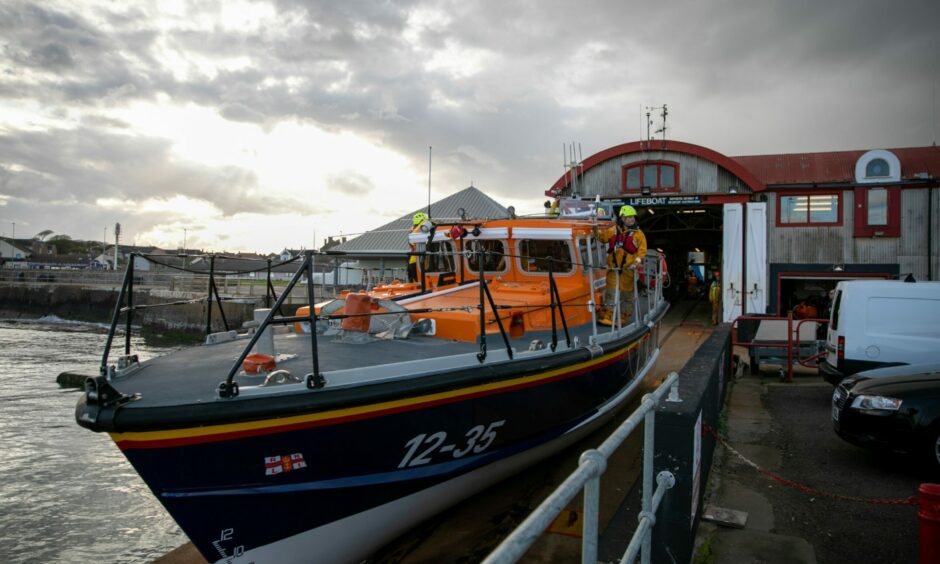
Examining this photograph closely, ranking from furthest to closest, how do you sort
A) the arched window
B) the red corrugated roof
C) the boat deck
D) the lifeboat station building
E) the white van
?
the red corrugated roof < the arched window < the lifeboat station building < the white van < the boat deck

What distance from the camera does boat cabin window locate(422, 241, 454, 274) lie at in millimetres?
7782

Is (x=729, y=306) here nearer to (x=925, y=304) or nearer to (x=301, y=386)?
(x=925, y=304)

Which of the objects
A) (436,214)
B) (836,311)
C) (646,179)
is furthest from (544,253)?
(436,214)

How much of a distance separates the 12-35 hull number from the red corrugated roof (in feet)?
50.7

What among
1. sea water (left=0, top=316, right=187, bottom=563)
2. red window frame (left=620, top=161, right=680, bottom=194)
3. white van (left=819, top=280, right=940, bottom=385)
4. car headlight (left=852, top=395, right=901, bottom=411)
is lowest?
sea water (left=0, top=316, right=187, bottom=563)

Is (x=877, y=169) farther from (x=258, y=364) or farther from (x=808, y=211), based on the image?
(x=258, y=364)

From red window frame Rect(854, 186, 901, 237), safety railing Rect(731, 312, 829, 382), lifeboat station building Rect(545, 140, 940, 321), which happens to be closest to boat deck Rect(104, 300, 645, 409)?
safety railing Rect(731, 312, 829, 382)

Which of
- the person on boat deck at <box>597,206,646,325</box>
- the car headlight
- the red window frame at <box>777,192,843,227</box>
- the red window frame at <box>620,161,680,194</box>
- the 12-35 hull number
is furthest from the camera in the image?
the red window frame at <box>620,161,680,194</box>

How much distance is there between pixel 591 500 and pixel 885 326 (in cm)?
722

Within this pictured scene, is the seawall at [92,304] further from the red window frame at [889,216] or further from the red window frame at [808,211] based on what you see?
the red window frame at [889,216]

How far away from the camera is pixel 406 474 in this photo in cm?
423

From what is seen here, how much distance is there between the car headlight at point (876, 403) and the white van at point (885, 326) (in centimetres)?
244

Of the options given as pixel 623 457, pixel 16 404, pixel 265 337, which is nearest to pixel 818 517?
pixel 623 457

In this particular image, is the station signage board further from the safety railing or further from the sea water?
the sea water
